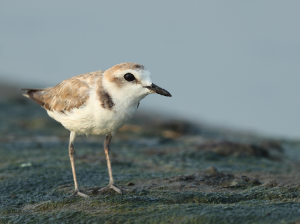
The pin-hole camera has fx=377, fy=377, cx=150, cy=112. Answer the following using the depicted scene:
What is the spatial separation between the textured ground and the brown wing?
42.6 inches

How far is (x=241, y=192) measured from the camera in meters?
4.42

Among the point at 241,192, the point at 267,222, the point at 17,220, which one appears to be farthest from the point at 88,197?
the point at 267,222

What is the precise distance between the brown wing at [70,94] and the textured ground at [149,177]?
108cm

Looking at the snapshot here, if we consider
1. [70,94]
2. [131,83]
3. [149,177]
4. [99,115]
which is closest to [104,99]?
[99,115]

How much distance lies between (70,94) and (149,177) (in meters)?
1.68

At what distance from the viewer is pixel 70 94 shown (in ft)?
15.8

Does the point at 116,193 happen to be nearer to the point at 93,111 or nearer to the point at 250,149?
the point at 93,111

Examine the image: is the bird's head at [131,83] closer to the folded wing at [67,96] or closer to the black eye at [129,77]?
the black eye at [129,77]

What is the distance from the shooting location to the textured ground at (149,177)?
3732 mm

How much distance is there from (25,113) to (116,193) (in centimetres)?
734

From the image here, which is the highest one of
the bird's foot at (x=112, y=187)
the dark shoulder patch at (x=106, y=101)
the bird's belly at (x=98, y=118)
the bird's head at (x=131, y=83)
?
the bird's head at (x=131, y=83)

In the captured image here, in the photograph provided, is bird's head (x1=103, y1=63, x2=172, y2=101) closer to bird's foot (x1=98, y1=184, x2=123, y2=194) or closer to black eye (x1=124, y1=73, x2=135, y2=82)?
black eye (x1=124, y1=73, x2=135, y2=82)

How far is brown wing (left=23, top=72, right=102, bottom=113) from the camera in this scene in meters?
4.56

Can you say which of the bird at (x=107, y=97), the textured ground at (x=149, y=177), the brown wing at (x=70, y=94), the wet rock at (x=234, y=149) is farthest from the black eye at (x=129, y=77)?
the wet rock at (x=234, y=149)
